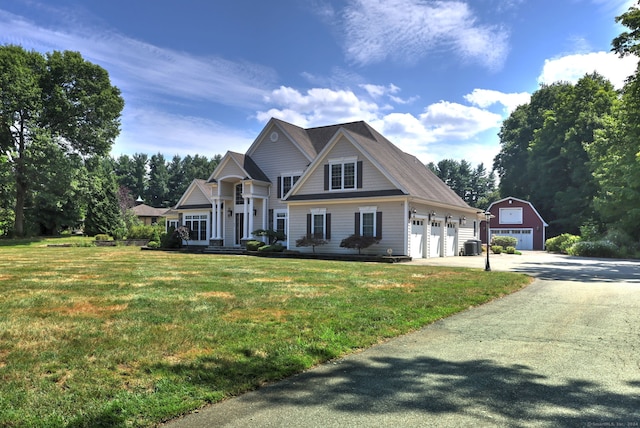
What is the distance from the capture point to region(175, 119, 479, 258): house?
856 inches

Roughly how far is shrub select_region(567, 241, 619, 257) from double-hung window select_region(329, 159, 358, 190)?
17060mm

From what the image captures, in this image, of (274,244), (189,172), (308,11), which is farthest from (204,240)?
(189,172)

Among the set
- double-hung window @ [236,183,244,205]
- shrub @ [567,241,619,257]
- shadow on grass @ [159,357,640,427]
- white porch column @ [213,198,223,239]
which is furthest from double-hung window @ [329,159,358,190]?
shadow on grass @ [159,357,640,427]

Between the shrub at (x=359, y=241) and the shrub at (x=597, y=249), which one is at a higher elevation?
the shrub at (x=359, y=241)

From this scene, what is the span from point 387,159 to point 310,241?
20.5 ft

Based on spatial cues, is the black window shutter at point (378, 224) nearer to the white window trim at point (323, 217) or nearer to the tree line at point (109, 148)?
the white window trim at point (323, 217)

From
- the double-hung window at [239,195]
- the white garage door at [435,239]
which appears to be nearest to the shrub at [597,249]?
the white garage door at [435,239]

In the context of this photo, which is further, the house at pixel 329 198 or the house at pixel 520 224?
the house at pixel 520 224

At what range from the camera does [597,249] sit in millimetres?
27641

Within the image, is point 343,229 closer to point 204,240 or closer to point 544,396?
point 204,240

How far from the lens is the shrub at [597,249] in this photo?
27.2 meters

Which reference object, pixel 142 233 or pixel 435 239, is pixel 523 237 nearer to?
pixel 435 239

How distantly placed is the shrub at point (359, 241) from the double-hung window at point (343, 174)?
9.38ft

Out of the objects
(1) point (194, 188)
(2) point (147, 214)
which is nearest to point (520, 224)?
(1) point (194, 188)
